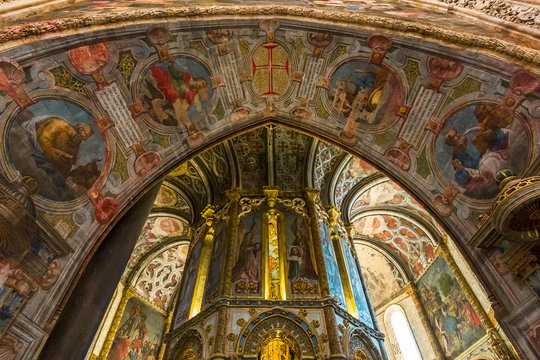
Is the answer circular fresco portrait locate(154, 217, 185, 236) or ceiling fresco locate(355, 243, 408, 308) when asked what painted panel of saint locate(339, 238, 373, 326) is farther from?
circular fresco portrait locate(154, 217, 185, 236)

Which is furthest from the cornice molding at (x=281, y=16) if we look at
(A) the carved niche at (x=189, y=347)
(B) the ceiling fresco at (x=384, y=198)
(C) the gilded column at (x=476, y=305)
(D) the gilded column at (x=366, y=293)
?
(C) the gilded column at (x=476, y=305)

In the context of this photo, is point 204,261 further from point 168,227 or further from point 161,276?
point 161,276

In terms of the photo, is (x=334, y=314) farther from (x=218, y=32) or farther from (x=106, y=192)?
(x=218, y=32)

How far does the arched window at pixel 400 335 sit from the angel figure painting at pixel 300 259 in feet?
23.6

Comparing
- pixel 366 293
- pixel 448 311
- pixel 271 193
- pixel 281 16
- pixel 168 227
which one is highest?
pixel 168 227

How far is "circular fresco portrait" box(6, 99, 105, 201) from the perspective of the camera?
4.50m

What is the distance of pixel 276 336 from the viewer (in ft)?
23.8

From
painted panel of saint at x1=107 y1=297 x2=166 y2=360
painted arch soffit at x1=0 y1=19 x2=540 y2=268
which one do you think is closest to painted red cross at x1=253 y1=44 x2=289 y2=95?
painted arch soffit at x1=0 y1=19 x2=540 y2=268

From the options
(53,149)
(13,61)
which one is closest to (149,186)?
(53,149)

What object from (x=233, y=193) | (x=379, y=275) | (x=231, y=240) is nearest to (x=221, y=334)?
(x=231, y=240)

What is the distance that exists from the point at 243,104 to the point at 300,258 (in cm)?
460

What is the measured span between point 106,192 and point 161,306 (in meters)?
11.0

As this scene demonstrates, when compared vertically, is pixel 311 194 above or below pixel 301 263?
above

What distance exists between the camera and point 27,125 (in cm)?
456
